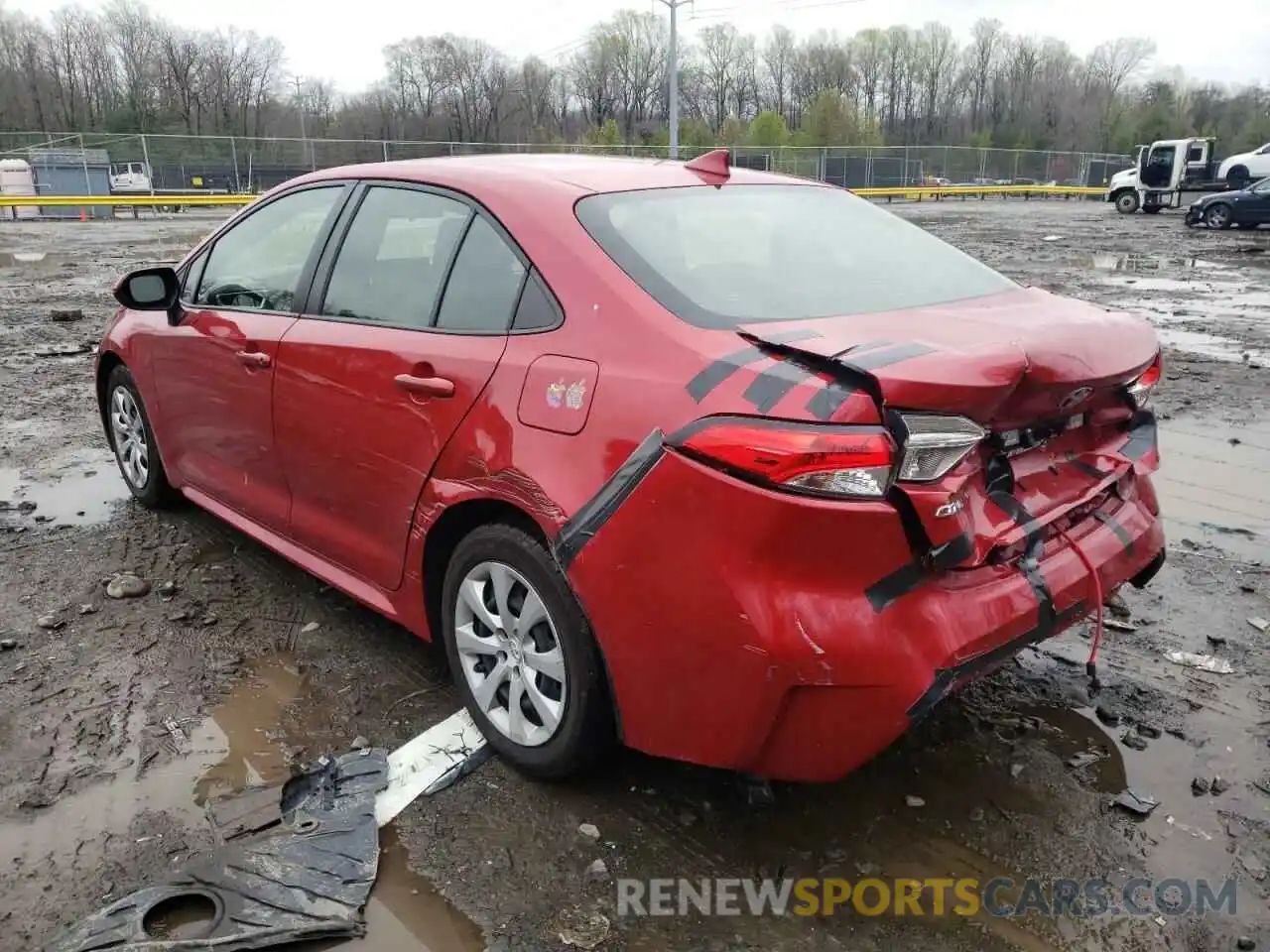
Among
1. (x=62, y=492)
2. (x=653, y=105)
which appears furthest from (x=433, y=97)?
(x=62, y=492)

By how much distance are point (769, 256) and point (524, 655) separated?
1380mm

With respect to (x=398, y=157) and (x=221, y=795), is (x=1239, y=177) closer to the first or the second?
(x=398, y=157)

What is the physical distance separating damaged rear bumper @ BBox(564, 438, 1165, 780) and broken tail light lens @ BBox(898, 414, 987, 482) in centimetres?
11

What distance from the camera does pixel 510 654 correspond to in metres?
2.85

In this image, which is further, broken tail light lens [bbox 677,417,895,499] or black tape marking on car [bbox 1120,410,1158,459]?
black tape marking on car [bbox 1120,410,1158,459]

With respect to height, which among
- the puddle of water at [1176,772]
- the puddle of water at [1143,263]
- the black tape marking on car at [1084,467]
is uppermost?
the black tape marking on car at [1084,467]

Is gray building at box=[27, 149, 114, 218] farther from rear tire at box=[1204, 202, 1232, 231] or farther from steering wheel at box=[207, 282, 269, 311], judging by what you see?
steering wheel at box=[207, 282, 269, 311]

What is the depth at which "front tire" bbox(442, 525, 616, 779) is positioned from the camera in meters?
2.59

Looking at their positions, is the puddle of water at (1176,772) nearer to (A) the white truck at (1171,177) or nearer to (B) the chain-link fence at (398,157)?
(B) the chain-link fence at (398,157)

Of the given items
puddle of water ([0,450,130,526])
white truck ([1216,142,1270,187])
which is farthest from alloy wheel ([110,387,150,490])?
white truck ([1216,142,1270,187])

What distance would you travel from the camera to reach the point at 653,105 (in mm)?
92125

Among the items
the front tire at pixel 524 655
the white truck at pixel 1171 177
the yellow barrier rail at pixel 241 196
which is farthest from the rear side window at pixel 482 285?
the white truck at pixel 1171 177

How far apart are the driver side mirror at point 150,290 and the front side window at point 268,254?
13 cm

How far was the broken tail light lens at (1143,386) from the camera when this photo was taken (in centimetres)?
275
